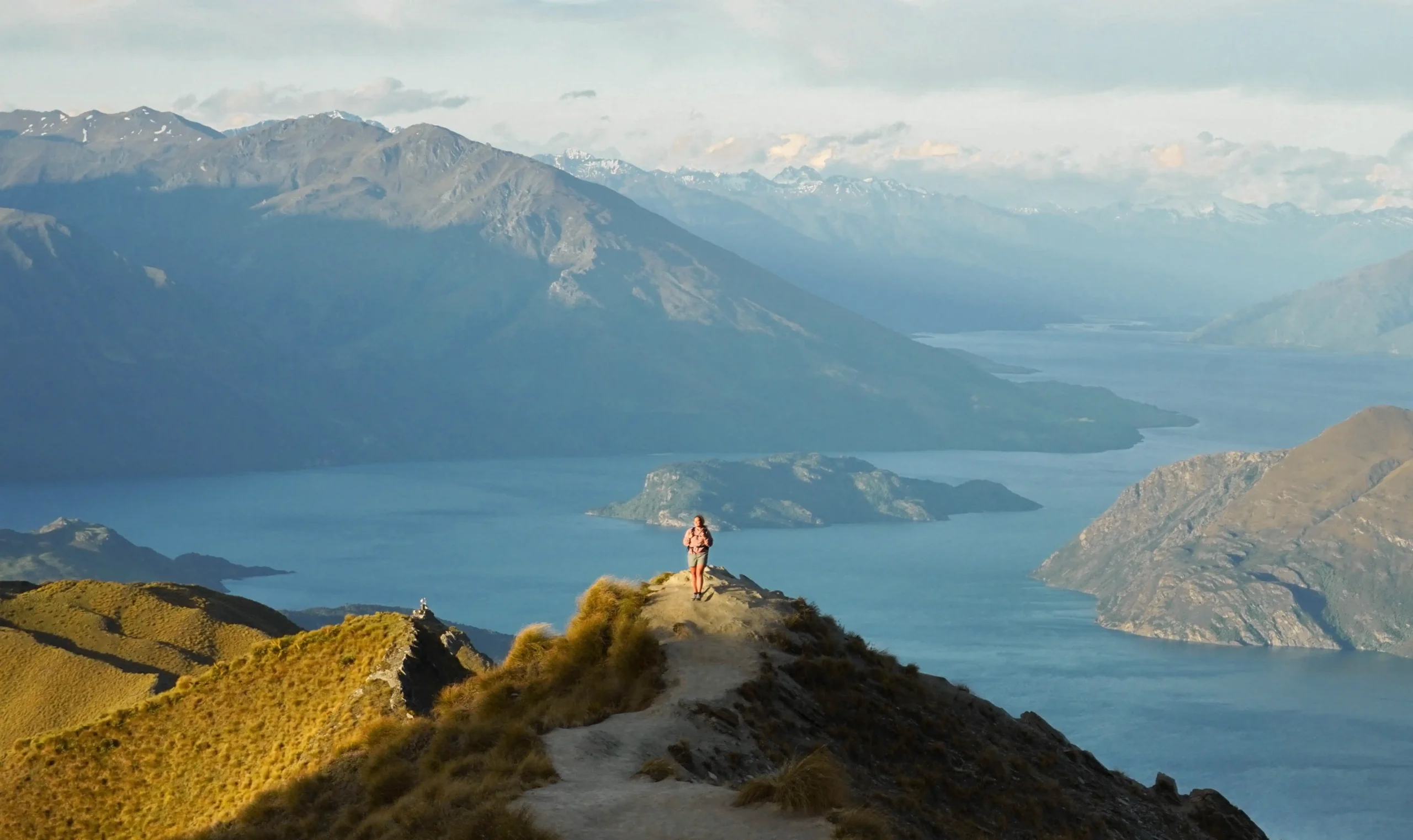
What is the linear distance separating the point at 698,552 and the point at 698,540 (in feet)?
1.19

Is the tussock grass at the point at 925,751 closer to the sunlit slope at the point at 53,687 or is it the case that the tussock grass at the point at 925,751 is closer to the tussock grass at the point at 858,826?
the tussock grass at the point at 858,826

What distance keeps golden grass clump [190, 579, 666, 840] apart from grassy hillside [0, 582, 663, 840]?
5 centimetres

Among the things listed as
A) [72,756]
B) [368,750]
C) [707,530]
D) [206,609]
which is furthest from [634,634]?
[206,609]

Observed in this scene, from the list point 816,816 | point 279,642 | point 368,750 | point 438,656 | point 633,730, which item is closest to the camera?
point 816,816

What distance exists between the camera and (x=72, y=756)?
155 feet

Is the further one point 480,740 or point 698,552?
point 698,552

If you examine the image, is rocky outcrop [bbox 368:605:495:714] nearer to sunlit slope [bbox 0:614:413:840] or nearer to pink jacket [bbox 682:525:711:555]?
sunlit slope [bbox 0:614:413:840]

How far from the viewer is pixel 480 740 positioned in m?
32.3

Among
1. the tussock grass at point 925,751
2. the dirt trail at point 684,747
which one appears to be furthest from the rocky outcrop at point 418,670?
the tussock grass at point 925,751

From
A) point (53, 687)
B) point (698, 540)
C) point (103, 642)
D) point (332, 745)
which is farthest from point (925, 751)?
point (103, 642)

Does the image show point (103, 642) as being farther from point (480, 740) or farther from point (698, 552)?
point (480, 740)

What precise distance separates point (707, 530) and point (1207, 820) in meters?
16.8

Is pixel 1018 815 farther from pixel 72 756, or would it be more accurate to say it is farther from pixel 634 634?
pixel 72 756

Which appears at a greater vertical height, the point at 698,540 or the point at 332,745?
the point at 698,540
